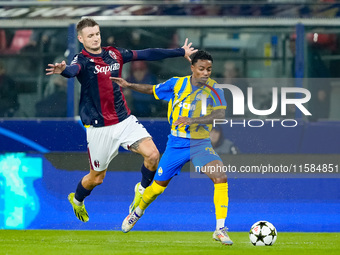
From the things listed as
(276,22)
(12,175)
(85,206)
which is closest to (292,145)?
(276,22)

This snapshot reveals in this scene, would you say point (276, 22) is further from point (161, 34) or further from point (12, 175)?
point (12, 175)

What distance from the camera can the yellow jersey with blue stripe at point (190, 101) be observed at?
8.55m

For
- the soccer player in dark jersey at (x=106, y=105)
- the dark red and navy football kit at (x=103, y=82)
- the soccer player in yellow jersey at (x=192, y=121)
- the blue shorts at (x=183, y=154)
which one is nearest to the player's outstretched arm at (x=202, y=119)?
the soccer player in yellow jersey at (x=192, y=121)

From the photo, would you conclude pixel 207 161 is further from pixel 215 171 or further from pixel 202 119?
pixel 202 119

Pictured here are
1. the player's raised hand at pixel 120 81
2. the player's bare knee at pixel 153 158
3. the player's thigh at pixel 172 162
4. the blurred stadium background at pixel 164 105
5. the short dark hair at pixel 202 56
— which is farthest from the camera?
the blurred stadium background at pixel 164 105

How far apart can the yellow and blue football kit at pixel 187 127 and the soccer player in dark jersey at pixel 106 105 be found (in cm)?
36

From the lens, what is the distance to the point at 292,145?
35.7 feet

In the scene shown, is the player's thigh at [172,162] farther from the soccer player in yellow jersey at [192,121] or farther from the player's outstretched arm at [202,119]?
the player's outstretched arm at [202,119]

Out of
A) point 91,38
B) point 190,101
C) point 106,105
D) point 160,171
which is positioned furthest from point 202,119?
point 91,38

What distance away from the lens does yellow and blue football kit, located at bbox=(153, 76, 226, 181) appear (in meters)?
8.48

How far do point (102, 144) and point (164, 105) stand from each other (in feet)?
5.51

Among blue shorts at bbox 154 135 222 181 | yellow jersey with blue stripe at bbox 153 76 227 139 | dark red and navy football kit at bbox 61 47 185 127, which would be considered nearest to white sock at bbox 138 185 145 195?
blue shorts at bbox 154 135 222 181

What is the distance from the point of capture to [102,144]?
362 inches

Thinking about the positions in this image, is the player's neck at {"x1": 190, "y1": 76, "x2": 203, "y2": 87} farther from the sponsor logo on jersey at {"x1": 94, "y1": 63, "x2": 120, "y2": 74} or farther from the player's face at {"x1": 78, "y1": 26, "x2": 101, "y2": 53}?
the player's face at {"x1": 78, "y1": 26, "x2": 101, "y2": 53}
